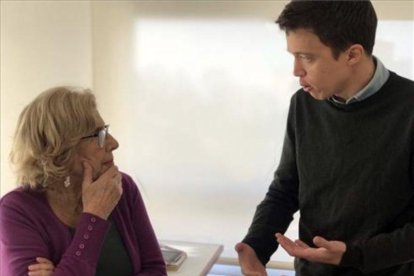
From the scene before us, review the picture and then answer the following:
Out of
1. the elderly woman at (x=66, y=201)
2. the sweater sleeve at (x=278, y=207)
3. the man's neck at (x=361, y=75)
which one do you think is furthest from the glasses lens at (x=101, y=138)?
the man's neck at (x=361, y=75)

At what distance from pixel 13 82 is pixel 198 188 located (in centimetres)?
117

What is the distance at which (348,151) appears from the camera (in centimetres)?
138

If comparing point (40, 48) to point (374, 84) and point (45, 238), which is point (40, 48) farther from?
point (374, 84)

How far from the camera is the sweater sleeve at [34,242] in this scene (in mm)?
1514

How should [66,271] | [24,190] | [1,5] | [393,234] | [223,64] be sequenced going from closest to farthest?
1. [393,234]
2. [66,271]
3. [24,190]
4. [223,64]
5. [1,5]

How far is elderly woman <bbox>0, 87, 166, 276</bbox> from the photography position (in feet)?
5.07

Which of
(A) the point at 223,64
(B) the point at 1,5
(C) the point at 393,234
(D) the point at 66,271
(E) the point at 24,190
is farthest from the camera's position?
(B) the point at 1,5

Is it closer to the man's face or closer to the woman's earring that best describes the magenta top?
the woman's earring

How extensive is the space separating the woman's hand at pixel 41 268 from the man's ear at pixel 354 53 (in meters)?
1.03

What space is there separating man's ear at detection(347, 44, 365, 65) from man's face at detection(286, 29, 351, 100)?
0.5 inches

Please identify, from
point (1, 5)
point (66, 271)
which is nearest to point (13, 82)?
point (1, 5)

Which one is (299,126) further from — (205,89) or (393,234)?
(205,89)

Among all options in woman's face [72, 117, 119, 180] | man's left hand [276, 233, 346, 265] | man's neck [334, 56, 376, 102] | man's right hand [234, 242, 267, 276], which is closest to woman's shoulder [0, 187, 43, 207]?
woman's face [72, 117, 119, 180]

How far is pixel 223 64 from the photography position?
8.30 ft
